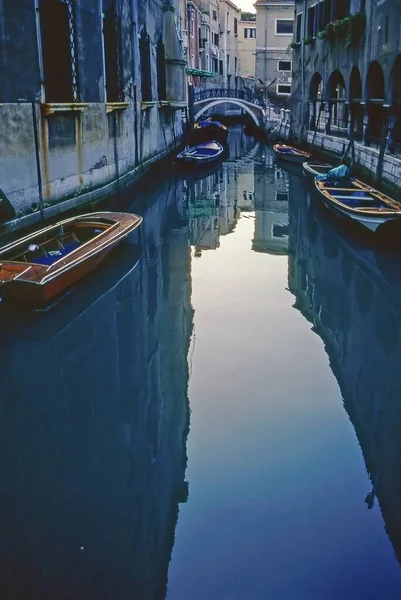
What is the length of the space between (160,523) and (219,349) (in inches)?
100

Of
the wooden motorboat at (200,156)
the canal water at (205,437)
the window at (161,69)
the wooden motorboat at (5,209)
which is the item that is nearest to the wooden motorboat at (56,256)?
the canal water at (205,437)

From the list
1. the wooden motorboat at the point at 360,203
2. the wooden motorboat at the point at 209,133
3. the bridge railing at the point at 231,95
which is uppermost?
the bridge railing at the point at 231,95

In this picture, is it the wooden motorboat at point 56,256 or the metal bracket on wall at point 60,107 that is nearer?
the wooden motorboat at point 56,256

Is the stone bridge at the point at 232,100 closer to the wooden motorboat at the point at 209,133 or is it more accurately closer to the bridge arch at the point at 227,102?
the bridge arch at the point at 227,102

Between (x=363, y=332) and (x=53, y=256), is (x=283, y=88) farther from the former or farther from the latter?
(x=363, y=332)

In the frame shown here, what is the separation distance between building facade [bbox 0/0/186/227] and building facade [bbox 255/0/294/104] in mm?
19878

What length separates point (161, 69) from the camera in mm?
18031

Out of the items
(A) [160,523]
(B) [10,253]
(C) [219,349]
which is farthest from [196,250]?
(A) [160,523]

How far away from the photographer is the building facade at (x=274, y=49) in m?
34.7

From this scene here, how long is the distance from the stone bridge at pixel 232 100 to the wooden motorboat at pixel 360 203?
17.4 metres

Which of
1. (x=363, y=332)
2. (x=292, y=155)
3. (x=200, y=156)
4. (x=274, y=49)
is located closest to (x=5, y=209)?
(x=363, y=332)

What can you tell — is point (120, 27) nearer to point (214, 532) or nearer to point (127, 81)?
point (127, 81)

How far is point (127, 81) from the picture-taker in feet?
44.5

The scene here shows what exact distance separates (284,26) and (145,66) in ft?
73.0
